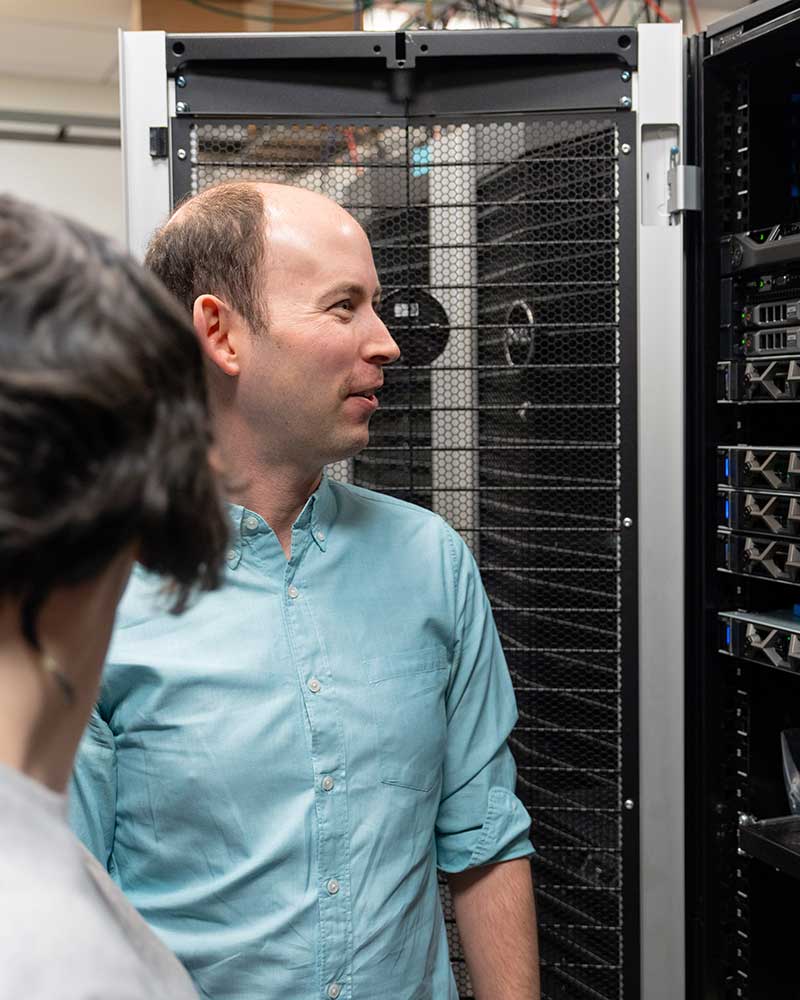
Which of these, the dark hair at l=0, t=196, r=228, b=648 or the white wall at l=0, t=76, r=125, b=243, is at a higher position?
the white wall at l=0, t=76, r=125, b=243

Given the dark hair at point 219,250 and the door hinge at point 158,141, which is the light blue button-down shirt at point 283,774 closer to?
the dark hair at point 219,250

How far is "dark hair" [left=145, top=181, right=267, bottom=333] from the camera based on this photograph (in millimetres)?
1104

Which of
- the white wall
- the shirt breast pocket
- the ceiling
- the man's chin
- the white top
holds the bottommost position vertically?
the shirt breast pocket

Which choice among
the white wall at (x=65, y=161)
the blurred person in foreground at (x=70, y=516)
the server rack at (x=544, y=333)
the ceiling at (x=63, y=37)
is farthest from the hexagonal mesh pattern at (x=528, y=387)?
the white wall at (x=65, y=161)

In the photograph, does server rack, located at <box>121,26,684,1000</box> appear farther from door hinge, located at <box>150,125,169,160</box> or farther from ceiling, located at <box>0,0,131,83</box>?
ceiling, located at <box>0,0,131,83</box>

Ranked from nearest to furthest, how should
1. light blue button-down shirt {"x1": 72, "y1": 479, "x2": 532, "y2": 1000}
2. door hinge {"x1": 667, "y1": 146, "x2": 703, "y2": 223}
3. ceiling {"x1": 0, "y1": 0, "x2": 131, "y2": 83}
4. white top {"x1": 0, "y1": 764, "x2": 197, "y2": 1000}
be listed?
white top {"x1": 0, "y1": 764, "x2": 197, "y2": 1000}
light blue button-down shirt {"x1": 72, "y1": 479, "x2": 532, "y2": 1000}
door hinge {"x1": 667, "y1": 146, "x2": 703, "y2": 223}
ceiling {"x1": 0, "y1": 0, "x2": 131, "y2": 83}

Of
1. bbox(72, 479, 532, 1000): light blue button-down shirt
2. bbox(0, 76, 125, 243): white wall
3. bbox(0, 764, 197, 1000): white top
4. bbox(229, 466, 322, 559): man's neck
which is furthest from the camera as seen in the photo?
bbox(0, 76, 125, 243): white wall

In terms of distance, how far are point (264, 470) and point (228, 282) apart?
7.7 inches

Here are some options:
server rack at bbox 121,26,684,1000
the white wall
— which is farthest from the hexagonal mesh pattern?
the white wall

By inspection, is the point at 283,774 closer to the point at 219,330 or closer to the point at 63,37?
the point at 219,330

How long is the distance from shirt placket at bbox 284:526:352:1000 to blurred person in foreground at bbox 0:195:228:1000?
55 centimetres

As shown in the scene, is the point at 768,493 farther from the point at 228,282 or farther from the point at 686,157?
the point at 228,282

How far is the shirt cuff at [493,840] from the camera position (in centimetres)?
115

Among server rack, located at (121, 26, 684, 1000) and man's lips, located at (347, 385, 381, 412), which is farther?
server rack, located at (121, 26, 684, 1000)
